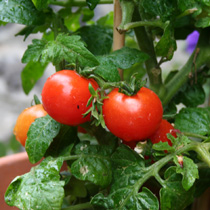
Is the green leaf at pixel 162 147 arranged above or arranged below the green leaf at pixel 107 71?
below

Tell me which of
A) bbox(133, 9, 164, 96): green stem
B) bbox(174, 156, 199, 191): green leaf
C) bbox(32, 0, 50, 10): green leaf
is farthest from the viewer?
bbox(133, 9, 164, 96): green stem

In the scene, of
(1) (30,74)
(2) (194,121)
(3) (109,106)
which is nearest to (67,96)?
(3) (109,106)

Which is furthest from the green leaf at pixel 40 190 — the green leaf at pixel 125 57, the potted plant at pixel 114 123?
the green leaf at pixel 125 57

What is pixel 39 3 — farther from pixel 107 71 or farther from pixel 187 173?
pixel 187 173

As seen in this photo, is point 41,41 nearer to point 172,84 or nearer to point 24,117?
point 24,117

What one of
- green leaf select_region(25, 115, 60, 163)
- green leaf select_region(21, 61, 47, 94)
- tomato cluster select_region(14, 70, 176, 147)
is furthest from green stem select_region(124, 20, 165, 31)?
green leaf select_region(21, 61, 47, 94)

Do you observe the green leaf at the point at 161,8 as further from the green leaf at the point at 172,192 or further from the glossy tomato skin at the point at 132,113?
the green leaf at the point at 172,192

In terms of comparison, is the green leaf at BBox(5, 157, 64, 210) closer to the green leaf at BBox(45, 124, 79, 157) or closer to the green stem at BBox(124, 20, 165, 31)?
the green leaf at BBox(45, 124, 79, 157)
